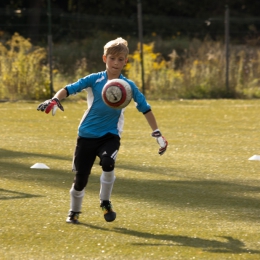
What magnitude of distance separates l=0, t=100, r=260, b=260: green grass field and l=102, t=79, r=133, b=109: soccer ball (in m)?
1.06

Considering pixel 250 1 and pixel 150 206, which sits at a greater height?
pixel 250 1

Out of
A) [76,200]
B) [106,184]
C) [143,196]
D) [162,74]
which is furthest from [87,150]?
[162,74]

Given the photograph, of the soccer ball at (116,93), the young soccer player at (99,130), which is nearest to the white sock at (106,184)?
the young soccer player at (99,130)

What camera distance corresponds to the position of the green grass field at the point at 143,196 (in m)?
6.20

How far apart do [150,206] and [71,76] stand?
55.4ft

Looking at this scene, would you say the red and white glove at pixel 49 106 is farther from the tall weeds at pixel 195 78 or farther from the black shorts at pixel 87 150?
the tall weeds at pixel 195 78

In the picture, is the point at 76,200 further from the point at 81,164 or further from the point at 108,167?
the point at 108,167

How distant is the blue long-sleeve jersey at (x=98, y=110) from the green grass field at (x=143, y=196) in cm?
82

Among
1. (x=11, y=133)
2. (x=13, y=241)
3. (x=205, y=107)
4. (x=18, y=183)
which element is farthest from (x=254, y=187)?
(x=205, y=107)

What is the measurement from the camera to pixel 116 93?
22.3 ft

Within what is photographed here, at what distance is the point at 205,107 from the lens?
1998 centimetres

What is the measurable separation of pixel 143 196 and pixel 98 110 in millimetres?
1826

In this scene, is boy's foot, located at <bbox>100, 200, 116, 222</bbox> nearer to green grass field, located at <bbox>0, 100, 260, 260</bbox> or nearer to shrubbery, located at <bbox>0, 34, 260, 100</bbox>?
green grass field, located at <bbox>0, 100, 260, 260</bbox>

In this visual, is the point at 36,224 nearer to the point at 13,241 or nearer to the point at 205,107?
the point at 13,241
